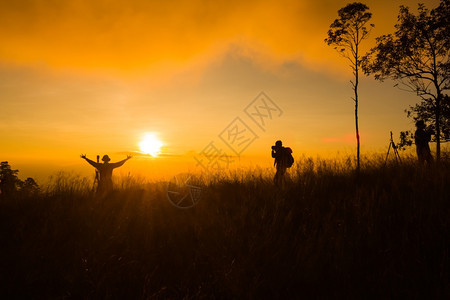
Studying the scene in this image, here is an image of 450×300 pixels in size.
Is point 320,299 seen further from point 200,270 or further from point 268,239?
point 200,270

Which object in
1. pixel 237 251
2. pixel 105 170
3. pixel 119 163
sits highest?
pixel 119 163

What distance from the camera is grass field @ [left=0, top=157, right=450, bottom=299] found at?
3.57 m

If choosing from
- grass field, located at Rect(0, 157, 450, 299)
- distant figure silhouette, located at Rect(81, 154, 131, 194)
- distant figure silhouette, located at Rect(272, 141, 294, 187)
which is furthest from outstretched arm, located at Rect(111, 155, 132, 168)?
distant figure silhouette, located at Rect(272, 141, 294, 187)

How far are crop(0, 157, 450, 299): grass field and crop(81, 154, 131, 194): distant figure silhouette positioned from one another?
2.89 meters

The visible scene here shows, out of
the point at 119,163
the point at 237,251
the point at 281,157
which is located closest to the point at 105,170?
the point at 119,163

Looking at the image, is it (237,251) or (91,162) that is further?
(91,162)

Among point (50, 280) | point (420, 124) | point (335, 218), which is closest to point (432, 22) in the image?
point (420, 124)

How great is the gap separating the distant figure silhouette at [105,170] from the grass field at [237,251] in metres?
2.89

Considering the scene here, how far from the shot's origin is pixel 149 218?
20.5ft

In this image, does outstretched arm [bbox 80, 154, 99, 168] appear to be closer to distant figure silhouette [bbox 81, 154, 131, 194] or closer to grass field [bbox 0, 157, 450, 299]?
distant figure silhouette [bbox 81, 154, 131, 194]

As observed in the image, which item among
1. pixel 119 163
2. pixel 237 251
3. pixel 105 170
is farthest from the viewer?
pixel 119 163

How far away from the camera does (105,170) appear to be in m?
10.3

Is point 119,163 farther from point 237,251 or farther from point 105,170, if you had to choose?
point 237,251

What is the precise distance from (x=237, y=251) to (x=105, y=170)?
25.0ft
